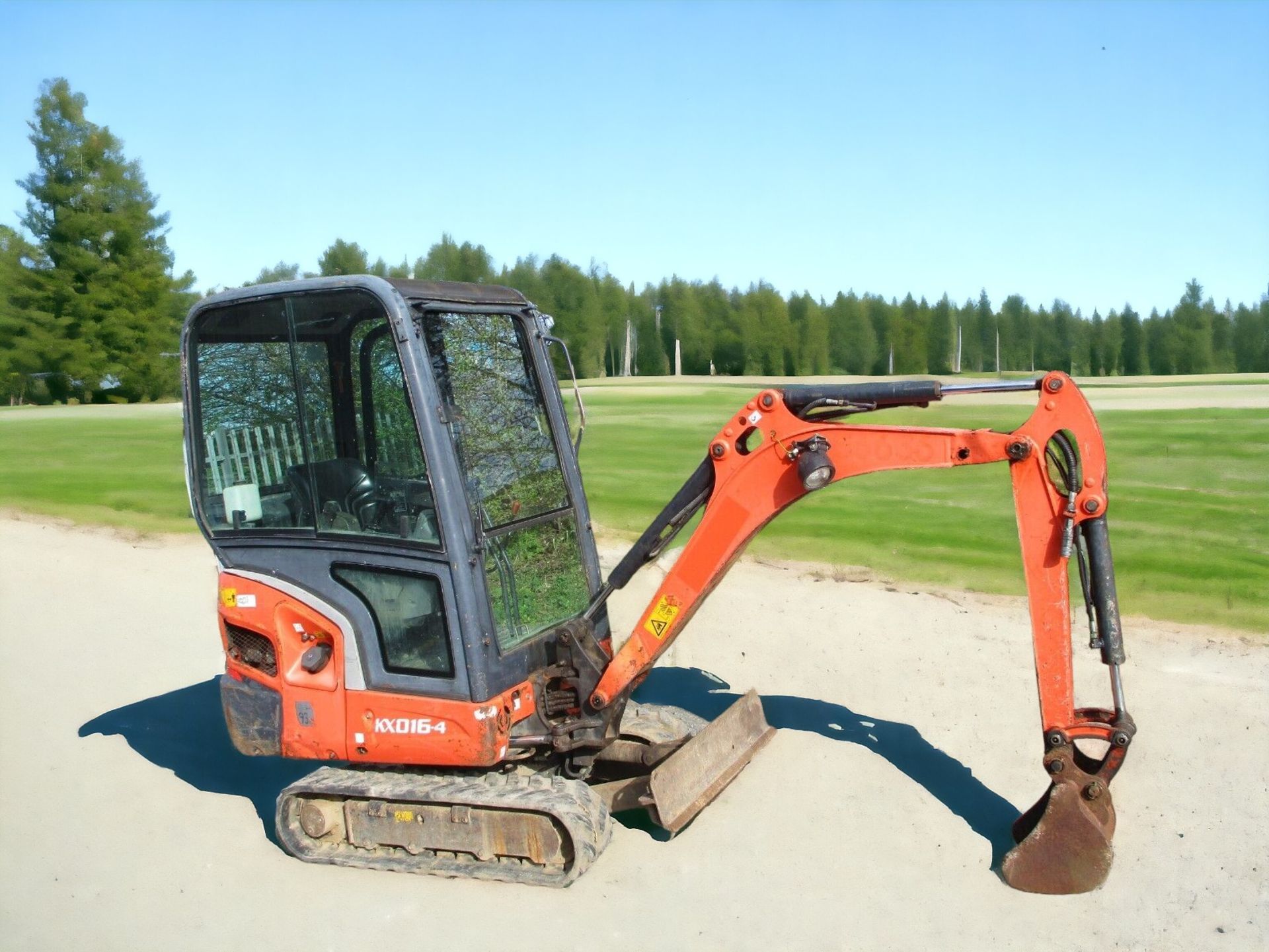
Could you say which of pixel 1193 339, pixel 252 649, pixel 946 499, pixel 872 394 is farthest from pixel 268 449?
pixel 1193 339

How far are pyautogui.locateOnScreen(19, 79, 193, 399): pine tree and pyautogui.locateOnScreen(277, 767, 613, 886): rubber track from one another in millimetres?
47895

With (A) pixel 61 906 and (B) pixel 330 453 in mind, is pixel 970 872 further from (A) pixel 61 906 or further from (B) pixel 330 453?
(A) pixel 61 906

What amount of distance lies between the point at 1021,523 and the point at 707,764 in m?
2.38

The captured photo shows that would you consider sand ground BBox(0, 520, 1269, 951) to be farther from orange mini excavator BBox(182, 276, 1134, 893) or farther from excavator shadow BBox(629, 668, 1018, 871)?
orange mini excavator BBox(182, 276, 1134, 893)

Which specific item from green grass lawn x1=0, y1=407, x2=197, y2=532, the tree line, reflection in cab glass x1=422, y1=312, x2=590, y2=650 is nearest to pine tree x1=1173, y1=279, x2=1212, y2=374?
the tree line

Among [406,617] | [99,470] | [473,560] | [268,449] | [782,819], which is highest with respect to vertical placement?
[268,449]

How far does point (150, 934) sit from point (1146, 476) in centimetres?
1679

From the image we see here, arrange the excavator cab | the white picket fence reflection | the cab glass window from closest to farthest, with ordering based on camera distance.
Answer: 1. the excavator cab
2. the cab glass window
3. the white picket fence reflection

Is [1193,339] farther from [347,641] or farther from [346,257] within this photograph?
[347,641]

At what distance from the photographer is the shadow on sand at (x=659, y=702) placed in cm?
704

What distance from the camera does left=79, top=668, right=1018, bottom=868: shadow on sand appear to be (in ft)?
23.1

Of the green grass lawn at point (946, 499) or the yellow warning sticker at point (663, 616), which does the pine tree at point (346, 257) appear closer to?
the green grass lawn at point (946, 499)

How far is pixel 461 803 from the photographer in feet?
20.2

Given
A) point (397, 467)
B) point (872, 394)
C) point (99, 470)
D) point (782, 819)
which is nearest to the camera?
point (872, 394)
